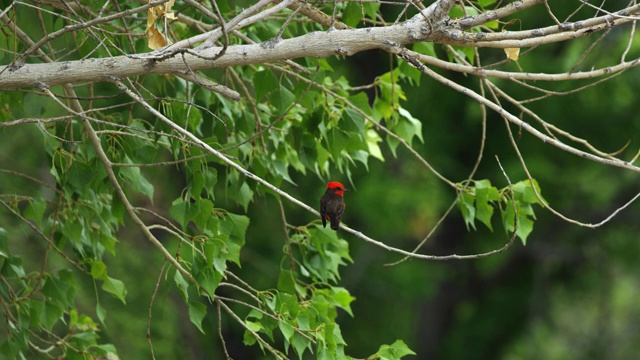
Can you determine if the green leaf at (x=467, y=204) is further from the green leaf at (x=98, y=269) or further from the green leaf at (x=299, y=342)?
the green leaf at (x=98, y=269)

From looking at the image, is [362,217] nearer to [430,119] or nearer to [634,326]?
[430,119]

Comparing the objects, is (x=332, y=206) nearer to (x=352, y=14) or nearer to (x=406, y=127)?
(x=352, y=14)

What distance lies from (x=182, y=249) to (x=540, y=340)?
13.7m

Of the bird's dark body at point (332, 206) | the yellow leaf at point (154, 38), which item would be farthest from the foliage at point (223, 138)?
the bird's dark body at point (332, 206)

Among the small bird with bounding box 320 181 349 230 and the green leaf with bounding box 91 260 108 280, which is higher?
the small bird with bounding box 320 181 349 230

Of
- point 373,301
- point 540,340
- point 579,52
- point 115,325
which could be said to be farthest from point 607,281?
point 115,325

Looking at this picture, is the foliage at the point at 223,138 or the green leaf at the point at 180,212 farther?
the green leaf at the point at 180,212

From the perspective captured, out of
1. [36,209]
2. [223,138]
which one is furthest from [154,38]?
[223,138]

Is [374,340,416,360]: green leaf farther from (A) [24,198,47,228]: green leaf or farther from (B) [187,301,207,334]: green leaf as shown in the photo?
(A) [24,198,47,228]: green leaf

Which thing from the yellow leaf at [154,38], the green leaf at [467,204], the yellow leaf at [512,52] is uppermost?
the yellow leaf at [154,38]

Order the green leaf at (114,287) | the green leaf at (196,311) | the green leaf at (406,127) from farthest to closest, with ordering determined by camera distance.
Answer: the green leaf at (406,127) → the green leaf at (114,287) → the green leaf at (196,311)

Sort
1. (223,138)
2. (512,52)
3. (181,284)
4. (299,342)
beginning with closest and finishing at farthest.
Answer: (512,52), (181,284), (299,342), (223,138)

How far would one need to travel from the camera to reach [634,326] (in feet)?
60.7

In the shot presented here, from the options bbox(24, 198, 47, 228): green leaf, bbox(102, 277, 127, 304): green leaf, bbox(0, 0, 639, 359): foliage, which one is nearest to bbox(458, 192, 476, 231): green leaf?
bbox(0, 0, 639, 359): foliage
